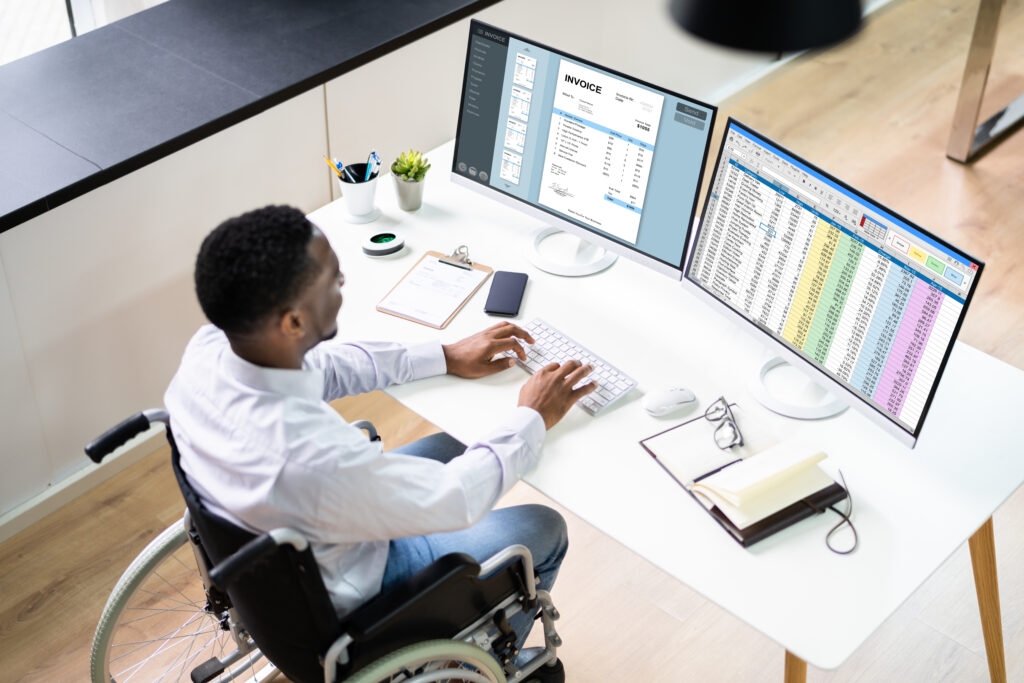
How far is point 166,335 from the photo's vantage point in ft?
9.46

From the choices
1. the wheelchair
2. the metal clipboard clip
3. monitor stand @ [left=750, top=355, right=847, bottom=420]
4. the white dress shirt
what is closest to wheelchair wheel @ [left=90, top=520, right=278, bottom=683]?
the wheelchair

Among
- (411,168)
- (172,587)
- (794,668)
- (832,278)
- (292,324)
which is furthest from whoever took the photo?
(172,587)

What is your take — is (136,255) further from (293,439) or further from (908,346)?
(908,346)

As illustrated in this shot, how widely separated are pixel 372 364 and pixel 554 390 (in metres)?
0.35

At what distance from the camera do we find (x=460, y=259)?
93.0 inches

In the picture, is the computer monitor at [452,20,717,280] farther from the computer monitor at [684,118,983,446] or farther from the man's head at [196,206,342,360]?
the man's head at [196,206,342,360]

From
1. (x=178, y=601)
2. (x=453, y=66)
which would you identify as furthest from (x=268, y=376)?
(x=453, y=66)

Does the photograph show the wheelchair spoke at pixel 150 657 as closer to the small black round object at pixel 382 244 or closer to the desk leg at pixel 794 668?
the small black round object at pixel 382 244

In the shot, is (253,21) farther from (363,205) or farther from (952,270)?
(952,270)

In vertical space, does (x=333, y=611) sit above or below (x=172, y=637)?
Answer: above

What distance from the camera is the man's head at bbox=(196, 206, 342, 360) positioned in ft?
5.14

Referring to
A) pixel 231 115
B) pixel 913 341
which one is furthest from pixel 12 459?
pixel 913 341

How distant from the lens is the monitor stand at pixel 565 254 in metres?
2.35

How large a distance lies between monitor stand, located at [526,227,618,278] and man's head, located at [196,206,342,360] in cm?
78
